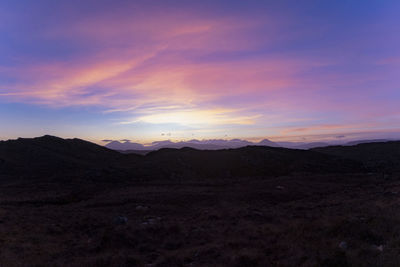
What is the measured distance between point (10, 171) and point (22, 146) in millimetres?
14653

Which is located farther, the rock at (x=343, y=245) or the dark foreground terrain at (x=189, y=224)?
the dark foreground terrain at (x=189, y=224)

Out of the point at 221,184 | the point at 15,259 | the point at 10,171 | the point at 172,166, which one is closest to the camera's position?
the point at 15,259

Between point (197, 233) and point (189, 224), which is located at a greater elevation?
point (197, 233)

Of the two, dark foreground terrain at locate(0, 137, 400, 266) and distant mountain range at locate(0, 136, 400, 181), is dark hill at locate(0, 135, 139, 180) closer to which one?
distant mountain range at locate(0, 136, 400, 181)

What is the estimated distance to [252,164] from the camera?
49156 mm

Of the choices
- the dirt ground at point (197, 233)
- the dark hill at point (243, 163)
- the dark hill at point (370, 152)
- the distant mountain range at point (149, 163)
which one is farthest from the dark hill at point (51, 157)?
the dark hill at point (370, 152)

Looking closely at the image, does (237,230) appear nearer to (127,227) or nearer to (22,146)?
(127,227)

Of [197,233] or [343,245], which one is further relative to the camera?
[197,233]

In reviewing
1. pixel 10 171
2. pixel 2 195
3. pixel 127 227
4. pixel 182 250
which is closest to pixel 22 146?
pixel 10 171

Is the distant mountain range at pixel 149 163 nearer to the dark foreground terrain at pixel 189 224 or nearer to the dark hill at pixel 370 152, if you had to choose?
the dark foreground terrain at pixel 189 224

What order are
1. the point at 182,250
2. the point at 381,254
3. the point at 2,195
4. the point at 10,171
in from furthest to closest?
the point at 10,171 < the point at 2,195 < the point at 182,250 < the point at 381,254

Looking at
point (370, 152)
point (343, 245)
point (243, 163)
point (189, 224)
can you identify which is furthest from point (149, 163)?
point (370, 152)

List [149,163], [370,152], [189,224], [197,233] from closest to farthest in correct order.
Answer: [197,233] → [189,224] → [149,163] → [370,152]

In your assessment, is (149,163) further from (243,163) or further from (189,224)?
(189,224)
